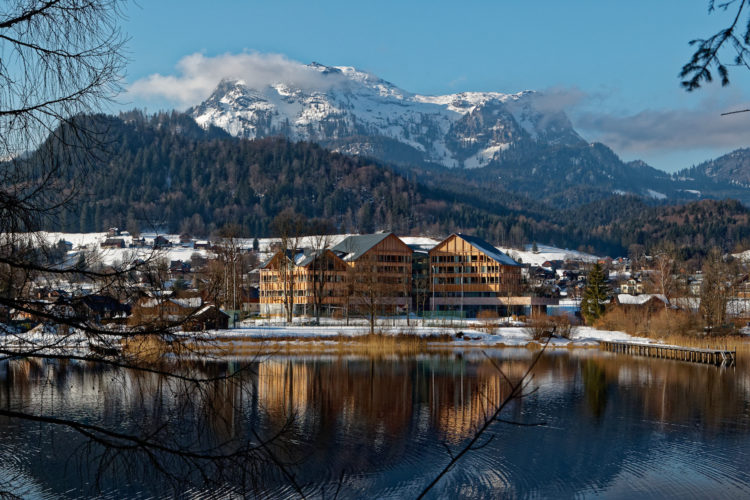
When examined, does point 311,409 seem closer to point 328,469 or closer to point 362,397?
point 362,397

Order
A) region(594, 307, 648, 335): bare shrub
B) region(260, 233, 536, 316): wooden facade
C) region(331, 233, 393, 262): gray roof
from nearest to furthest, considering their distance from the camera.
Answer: region(594, 307, 648, 335): bare shrub, region(260, 233, 536, 316): wooden facade, region(331, 233, 393, 262): gray roof

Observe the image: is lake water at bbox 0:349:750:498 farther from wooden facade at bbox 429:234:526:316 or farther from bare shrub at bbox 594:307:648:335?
wooden facade at bbox 429:234:526:316

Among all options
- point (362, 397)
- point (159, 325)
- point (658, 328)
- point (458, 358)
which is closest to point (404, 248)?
point (658, 328)

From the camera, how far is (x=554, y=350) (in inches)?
2393

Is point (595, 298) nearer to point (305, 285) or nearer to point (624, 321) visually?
point (624, 321)

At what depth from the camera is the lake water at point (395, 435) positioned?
1783 centimetres

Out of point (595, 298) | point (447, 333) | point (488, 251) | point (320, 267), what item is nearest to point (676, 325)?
point (595, 298)

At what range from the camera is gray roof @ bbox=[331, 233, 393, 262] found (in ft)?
339

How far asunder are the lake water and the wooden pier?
950 cm

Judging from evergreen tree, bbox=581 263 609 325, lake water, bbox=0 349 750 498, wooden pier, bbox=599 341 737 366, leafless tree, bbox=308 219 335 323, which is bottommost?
wooden pier, bbox=599 341 737 366

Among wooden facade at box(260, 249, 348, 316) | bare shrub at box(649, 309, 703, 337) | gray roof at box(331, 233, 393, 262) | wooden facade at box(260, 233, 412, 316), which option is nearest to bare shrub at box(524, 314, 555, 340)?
bare shrub at box(649, 309, 703, 337)

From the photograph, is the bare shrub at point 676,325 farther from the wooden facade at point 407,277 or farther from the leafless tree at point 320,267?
the leafless tree at point 320,267

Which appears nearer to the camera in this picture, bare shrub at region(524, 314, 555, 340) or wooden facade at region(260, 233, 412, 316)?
bare shrub at region(524, 314, 555, 340)

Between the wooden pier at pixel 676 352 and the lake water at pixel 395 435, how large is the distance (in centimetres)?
950
